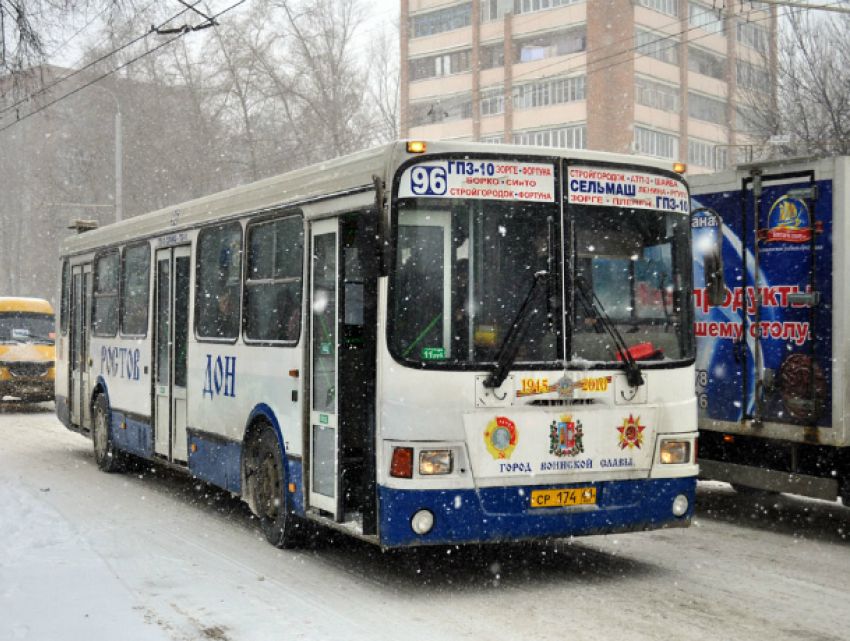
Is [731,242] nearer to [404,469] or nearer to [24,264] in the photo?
[404,469]

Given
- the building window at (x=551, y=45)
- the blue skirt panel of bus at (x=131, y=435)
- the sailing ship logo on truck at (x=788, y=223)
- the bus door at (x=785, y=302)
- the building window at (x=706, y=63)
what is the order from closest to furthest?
the bus door at (x=785, y=302) < the sailing ship logo on truck at (x=788, y=223) < the blue skirt panel of bus at (x=131, y=435) < the building window at (x=551, y=45) < the building window at (x=706, y=63)

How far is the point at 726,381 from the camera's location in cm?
1006

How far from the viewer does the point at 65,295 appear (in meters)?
16.4

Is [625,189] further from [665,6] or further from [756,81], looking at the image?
[665,6]

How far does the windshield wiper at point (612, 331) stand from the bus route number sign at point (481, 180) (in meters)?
0.70

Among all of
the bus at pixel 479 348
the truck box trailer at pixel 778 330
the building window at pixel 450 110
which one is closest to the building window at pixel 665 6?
the building window at pixel 450 110

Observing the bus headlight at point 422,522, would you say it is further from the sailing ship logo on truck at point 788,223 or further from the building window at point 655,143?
the building window at point 655,143

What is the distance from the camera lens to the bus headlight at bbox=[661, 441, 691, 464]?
25.6ft

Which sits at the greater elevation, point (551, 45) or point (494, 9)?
point (494, 9)

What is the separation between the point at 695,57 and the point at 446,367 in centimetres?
5470

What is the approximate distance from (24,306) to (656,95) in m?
37.4

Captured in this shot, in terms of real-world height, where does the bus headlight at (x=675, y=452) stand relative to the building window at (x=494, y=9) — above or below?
below

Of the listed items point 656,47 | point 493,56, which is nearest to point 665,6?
point 656,47

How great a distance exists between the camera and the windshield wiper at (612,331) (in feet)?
25.0
